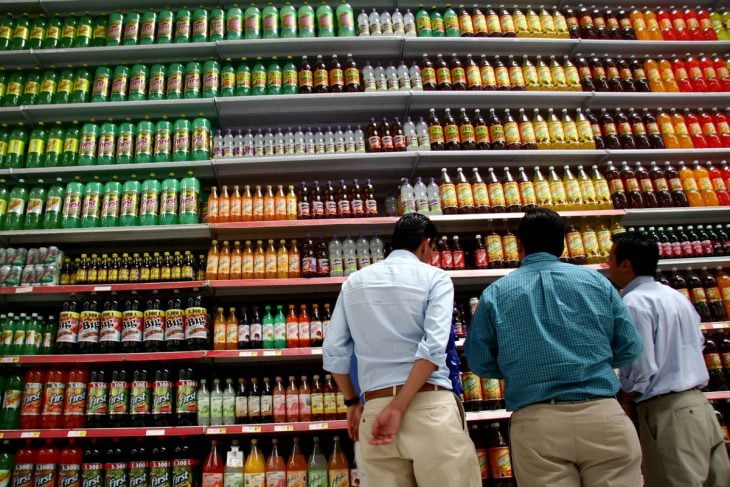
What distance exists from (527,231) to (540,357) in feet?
1.93

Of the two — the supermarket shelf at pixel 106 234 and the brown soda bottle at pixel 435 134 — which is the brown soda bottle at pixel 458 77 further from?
the supermarket shelf at pixel 106 234

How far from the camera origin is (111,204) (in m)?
4.39

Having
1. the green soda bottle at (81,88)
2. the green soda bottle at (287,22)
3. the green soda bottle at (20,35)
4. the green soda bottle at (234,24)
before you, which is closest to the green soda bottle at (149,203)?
the green soda bottle at (81,88)

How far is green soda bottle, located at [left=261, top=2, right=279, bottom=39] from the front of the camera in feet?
16.0

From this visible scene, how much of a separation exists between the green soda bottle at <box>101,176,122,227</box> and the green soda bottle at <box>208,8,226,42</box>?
63.5 inches

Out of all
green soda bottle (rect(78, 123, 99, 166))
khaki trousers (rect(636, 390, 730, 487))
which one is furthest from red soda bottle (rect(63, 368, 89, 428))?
khaki trousers (rect(636, 390, 730, 487))

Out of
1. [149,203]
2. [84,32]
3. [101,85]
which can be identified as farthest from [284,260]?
[84,32]

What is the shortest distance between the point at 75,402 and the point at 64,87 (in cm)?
278

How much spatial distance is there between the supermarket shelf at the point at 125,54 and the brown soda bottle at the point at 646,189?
399 cm

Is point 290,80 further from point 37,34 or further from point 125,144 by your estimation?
point 37,34

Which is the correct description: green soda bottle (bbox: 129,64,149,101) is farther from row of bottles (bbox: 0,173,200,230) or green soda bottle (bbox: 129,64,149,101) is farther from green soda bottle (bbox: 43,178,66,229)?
green soda bottle (bbox: 43,178,66,229)

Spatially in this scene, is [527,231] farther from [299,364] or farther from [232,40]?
[232,40]

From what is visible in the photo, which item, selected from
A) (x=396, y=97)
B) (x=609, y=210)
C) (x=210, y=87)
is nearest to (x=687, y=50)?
(x=609, y=210)

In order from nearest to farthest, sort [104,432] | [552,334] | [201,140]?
[552,334]
[104,432]
[201,140]
